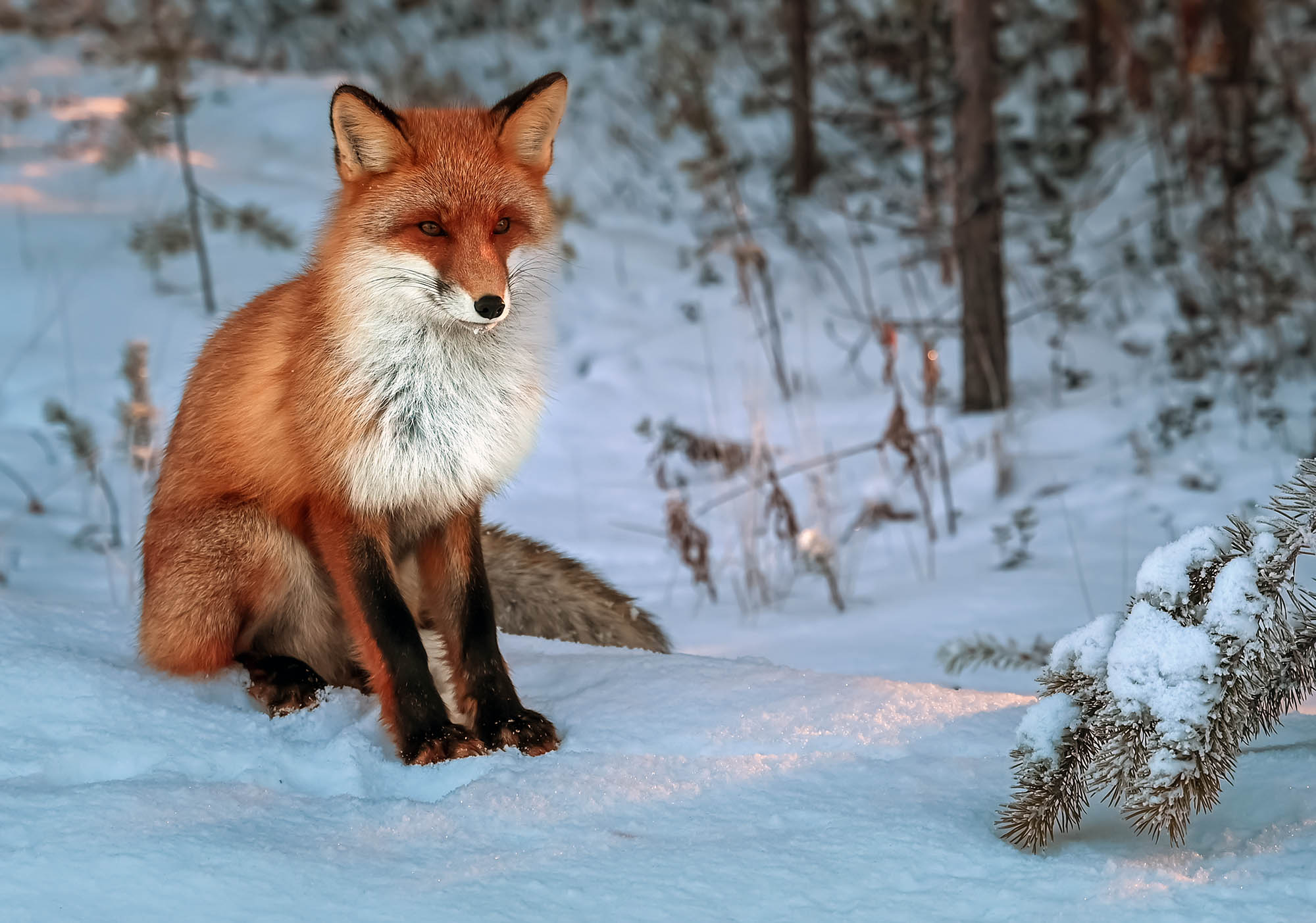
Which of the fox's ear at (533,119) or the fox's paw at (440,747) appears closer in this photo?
the fox's paw at (440,747)

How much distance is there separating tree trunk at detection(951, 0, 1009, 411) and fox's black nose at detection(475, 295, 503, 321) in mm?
4317

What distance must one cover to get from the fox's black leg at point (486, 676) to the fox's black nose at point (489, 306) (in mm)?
546

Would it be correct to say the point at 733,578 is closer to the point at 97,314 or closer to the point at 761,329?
the point at 761,329

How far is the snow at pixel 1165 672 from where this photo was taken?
163cm

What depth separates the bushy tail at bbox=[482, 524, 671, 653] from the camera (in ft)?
11.1

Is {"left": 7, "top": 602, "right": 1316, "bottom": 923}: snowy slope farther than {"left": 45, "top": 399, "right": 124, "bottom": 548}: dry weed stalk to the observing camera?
No

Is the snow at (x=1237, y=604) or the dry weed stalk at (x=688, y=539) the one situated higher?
the snow at (x=1237, y=604)

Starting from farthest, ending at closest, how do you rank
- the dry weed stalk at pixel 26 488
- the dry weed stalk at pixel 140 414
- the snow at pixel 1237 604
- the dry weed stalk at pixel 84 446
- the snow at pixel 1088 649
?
the dry weed stalk at pixel 26 488 → the dry weed stalk at pixel 84 446 → the dry weed stalk at pixel 140 414 → the snow at pixel 1088 649 → the snow at pixel 1237 604

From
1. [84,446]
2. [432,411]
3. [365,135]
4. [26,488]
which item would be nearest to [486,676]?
[432,411]

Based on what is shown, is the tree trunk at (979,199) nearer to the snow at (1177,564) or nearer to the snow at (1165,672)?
the snow at (1177,564)

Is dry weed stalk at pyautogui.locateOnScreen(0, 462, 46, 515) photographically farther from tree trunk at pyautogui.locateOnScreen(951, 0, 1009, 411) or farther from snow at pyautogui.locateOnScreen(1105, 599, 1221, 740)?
snow at pyautogui.locateOnScreen(1105, 599, 1221, 740)

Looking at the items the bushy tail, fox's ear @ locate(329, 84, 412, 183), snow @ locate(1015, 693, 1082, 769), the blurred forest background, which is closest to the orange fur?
fox's ear @ locate(329, 84, 412, 183)

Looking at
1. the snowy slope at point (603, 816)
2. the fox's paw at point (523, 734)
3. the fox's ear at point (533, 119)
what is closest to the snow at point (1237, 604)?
the snowy slope at point (603, 816)

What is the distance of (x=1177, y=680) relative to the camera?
165 centimetres
